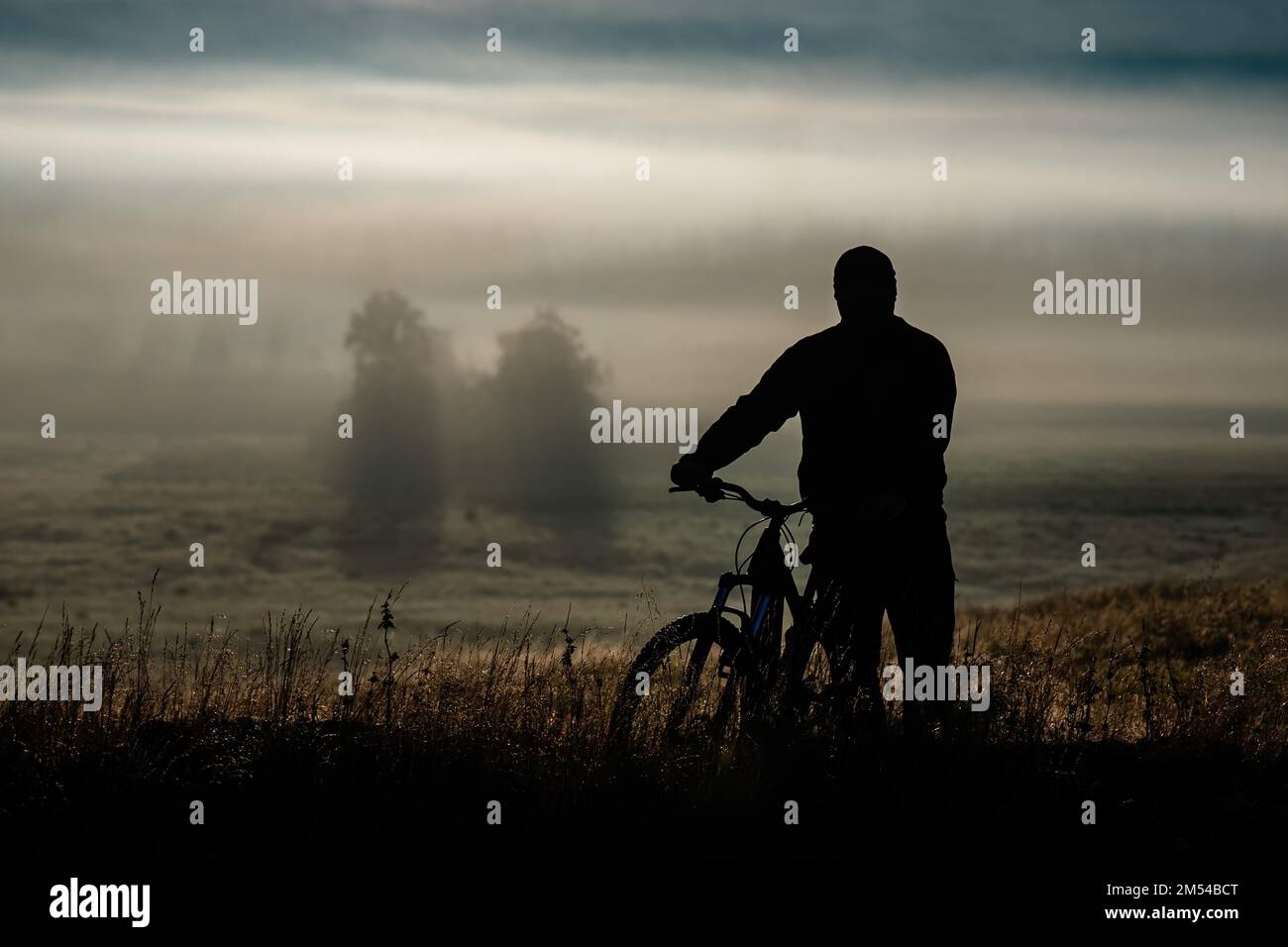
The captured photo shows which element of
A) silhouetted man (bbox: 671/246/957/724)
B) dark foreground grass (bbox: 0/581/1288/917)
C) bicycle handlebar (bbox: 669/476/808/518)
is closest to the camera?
dark foreground grass (bbox: 0/581/1288/917)

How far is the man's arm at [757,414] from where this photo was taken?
755 centimetres

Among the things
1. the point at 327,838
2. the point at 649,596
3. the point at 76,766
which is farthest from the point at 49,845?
the point at 649,596

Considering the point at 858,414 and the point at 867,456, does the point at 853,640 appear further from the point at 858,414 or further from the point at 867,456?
the point at 858,414

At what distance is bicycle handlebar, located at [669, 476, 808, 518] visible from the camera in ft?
24.0

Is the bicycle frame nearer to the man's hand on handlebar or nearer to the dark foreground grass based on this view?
the man's hand on handlebar

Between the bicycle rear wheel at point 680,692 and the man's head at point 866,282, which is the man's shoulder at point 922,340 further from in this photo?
the bicycle rear wheel at point 680,692

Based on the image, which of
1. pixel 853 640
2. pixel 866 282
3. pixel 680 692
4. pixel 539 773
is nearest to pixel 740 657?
pixel 680 692

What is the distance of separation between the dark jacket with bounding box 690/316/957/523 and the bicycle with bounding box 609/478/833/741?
0.99ft

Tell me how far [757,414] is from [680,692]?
5.01 ft

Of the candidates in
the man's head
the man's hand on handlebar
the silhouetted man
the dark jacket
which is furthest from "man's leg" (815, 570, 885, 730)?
the man's head

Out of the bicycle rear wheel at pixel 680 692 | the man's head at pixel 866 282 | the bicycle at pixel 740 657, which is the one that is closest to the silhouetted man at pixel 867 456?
the man's head at pixel 866 282
